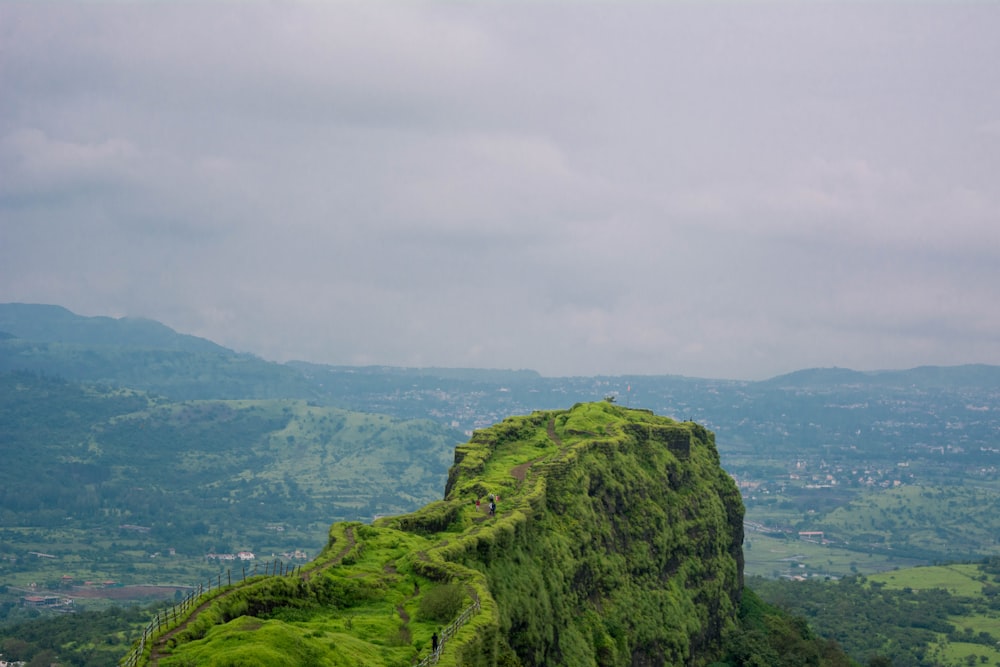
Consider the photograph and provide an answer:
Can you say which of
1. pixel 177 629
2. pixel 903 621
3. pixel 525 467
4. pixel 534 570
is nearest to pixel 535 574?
pixel 534 570

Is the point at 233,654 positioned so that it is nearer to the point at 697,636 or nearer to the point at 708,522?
the point at 697,636

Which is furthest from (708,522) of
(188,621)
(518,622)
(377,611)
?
(188,621)

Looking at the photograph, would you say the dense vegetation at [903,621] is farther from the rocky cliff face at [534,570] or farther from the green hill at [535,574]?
the rocky cliff face at [534,570]

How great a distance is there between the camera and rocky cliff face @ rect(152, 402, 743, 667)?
33.3 m

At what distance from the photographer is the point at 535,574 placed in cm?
5172

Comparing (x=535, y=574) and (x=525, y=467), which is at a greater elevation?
(x=525, y=467)

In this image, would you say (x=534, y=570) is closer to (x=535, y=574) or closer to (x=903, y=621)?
(x=535, y=574)

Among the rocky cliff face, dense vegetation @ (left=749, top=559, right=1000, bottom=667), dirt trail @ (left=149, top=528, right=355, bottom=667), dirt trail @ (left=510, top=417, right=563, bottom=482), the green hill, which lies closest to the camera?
dirt trail @ (left=149, top=528, right=355, bottom=667)

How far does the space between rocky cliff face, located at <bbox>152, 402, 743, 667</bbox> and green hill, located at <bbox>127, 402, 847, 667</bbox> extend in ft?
0.37

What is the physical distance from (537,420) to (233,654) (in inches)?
2516

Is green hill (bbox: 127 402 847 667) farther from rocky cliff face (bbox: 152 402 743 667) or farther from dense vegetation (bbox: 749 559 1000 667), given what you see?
dense vegetation (bbox: 749 559 1000 667)

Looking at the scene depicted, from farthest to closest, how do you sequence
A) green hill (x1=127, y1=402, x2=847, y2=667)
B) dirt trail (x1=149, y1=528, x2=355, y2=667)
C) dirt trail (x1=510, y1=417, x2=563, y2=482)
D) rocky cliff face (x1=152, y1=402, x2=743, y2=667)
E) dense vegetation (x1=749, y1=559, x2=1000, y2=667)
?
1. dense vegetation (x1=749, y1=559, x2=1000, y2=667)
2. dirt trail (x1=510, y1=417, x2=563, y2=482)
3. rocky cliff face (x1=152, y1=402, x2=743, y2=667)
4. green hill (x1=127, y1=402, x2=847, y2=667)
5. dirt trail (x1=149, y1=528, x2=355, y2=667)

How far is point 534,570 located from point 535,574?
1.22 feet

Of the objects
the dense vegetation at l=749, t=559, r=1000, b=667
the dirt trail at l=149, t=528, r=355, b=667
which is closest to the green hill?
the dirt trail at l=149, t=528, r=355, b=667
